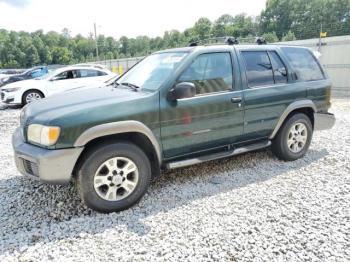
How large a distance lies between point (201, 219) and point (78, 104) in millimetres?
1780

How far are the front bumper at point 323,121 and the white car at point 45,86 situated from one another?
23.5ft

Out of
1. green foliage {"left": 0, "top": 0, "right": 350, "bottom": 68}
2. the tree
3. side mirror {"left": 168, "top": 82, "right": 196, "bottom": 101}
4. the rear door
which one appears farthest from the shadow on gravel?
the tree

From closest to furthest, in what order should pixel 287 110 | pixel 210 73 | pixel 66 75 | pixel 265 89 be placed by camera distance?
pixel 210 73, pixel 265 89, pixel 287 110, pixel 66 75

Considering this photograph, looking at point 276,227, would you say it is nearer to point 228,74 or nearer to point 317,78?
point 228,74

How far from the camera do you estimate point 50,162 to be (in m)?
2.84

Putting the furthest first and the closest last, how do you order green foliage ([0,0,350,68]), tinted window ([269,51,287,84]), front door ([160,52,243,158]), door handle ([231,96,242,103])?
1. green foliage ([0,0,350,68])
2. tinted window ([269,51,287,84])
3. door handle ([231,96,242,103])
4. front door ([160,52,243,158])

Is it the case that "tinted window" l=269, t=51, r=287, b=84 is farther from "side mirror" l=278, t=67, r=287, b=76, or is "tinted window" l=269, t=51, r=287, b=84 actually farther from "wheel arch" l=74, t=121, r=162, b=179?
"wheel arch" l=74, t=121, r=162, b=179

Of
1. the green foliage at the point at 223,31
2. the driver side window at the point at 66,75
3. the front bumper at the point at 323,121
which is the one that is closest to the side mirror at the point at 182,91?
the front bumper at the point at 323,121

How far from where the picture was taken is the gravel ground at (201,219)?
2578 mm

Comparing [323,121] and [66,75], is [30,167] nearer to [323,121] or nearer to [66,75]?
[323,121]

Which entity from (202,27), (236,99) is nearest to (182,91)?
(236,99)

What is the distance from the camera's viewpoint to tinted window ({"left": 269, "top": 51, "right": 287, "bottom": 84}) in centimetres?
435

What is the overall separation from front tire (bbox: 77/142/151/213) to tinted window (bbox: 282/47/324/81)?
2817 millimetres

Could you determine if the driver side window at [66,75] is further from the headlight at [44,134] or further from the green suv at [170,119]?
the headlight at [44,134]
